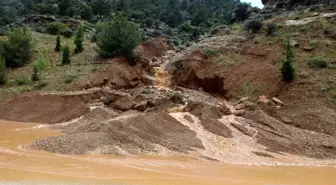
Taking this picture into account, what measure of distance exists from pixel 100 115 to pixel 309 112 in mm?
13745

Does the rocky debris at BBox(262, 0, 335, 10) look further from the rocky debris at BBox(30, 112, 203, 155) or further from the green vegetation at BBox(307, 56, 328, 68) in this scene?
the rocky debris at BBox(30, 112, 203, 155)

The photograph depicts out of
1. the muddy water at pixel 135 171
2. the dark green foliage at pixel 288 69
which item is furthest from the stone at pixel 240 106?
the muddy water at pixel 135 171

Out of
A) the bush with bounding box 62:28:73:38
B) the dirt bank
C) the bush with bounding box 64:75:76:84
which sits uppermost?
the bush with bounding box 62:28:73:38

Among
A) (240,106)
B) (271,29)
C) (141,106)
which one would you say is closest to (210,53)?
(271,29)

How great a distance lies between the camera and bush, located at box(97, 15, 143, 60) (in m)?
40.2

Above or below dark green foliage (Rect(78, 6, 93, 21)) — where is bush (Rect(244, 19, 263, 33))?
above

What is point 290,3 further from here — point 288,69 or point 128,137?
point 128,137

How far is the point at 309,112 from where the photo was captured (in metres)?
28.0

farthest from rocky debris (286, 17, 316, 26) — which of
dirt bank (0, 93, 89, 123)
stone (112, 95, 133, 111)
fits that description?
dirt bank (0, 93, 89, 123)

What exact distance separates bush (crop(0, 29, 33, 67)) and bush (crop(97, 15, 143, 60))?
23.1ft

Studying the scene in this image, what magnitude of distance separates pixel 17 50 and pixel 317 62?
26823mm

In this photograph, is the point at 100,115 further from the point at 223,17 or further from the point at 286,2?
the point at 223,17

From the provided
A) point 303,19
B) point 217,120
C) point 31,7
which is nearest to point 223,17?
point 31,7

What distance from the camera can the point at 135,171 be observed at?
1573 centimetres
